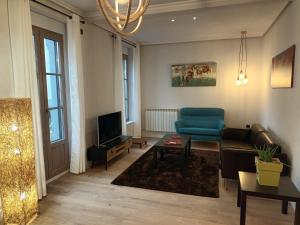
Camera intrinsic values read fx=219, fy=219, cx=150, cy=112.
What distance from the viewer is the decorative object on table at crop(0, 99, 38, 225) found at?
2125 millimetres

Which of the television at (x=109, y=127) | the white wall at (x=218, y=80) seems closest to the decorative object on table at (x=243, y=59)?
the white wall at (x=218, y=80)

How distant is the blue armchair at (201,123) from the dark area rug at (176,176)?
2.27 ft

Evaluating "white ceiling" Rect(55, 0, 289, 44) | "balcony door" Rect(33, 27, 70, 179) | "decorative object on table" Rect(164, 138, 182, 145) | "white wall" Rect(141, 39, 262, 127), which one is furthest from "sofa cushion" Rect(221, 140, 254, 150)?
"balcony door" Rect(33, 27, 70, 179)

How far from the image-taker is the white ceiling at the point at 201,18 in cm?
327

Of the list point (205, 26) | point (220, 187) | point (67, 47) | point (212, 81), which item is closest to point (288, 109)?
point (220, 187)

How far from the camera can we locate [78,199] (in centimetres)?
294

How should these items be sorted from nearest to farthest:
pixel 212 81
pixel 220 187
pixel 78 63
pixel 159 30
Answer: pixel 220 187
pixel 78 63
pixel 159 30
pixel 212 81

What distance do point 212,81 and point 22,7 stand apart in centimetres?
457

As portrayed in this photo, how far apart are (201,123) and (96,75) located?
2.91 m

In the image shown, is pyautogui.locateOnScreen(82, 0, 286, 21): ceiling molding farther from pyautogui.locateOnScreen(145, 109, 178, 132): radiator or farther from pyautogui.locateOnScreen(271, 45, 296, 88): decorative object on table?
pyautogui.locateOnScreen(145, 109, 178, 132): radiator

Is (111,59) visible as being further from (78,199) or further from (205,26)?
(78,199)

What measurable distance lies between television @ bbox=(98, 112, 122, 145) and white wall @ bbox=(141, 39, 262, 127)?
188cm

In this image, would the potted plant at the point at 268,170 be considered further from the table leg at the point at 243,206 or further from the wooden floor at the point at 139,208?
the wooden floor at the point at 139,208

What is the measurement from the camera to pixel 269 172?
84.9 inches
